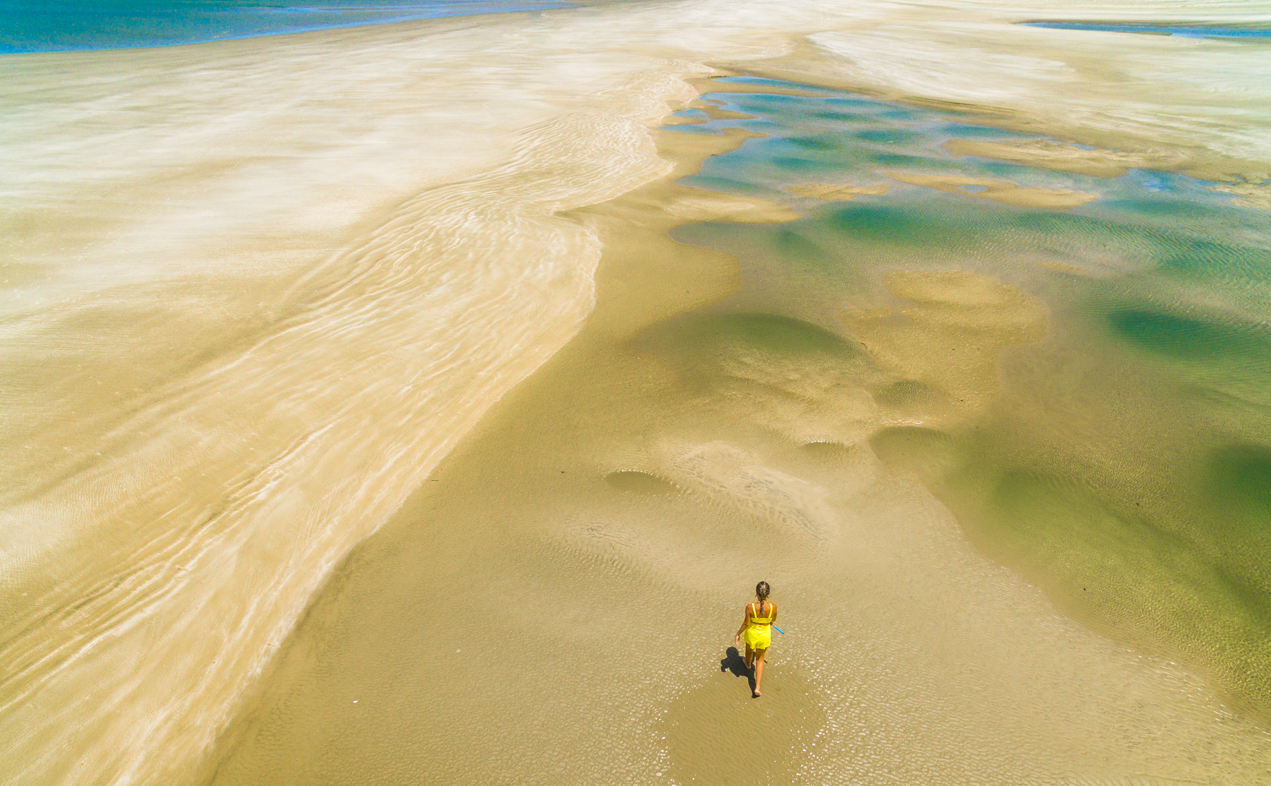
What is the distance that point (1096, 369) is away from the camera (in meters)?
10.7

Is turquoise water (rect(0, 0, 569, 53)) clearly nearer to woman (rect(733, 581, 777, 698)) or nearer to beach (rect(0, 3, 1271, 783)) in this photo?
beach (rect(0, 3, 1271, 783))

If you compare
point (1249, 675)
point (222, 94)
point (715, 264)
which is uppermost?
point (222, 94)

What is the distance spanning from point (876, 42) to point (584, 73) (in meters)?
19.3

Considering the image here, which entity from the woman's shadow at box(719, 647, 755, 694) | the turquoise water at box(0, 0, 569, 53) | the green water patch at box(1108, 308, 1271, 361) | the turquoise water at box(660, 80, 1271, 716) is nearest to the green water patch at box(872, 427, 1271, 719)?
the turquoise water at box(660, 80, 1271, 716)

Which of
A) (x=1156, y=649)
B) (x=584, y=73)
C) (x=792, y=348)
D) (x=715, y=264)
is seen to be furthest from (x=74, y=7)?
(x=1156, y=649)

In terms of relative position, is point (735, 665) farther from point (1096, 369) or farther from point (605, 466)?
point (1096, 369)

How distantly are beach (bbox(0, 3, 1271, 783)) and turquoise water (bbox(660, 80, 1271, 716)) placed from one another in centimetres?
7

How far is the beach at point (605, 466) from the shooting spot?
5645mm

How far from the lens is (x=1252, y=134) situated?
22406 millimetres

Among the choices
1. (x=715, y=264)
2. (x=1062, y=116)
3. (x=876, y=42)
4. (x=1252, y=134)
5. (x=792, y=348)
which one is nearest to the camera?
(x=792, y=348)

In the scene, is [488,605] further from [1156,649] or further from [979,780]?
[1156,649]

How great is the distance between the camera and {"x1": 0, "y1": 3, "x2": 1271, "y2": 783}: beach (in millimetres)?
5645

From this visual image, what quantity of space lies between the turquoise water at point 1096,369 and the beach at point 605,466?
0.07m

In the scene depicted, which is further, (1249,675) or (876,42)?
(876,42)
